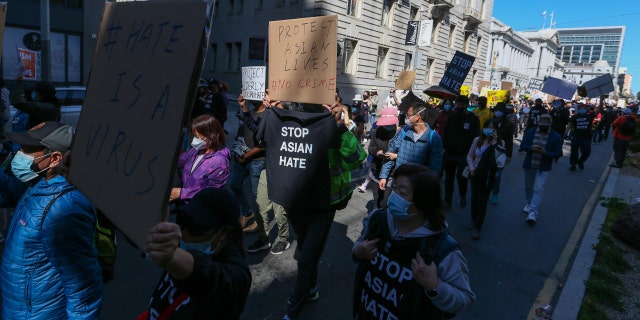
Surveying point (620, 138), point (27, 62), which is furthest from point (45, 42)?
point (620, 138)

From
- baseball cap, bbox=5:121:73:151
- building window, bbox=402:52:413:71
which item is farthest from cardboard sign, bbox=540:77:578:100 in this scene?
building window, bbox=402:52:413:71

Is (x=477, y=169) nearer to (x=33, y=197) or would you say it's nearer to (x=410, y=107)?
(x=410, y=107)

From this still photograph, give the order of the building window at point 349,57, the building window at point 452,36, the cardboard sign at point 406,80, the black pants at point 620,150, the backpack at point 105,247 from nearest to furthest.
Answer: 1. the backpack at point 105,247
2. the black pants at point 620,150
3. the cardboard sign at point 406,80
4. the building window at point 349,57
5. the building window at point 452,36

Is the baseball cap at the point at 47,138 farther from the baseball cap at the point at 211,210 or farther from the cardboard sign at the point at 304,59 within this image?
the cardboard sign at the point at 304,59

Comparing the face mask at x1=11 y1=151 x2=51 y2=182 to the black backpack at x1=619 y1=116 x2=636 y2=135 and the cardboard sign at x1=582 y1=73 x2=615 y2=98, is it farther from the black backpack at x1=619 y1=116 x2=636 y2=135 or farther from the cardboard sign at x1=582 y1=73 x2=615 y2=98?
the cardboard sign at x1=582 y1=73 x2=615 y2=98

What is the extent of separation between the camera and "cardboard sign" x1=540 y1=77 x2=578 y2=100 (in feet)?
43.5

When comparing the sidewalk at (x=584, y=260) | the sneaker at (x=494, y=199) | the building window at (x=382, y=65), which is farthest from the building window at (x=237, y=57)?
the sneaker at (x=494, y=199)

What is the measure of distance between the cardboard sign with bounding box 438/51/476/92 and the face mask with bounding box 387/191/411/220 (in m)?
8.12

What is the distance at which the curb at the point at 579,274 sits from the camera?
4.03 meters

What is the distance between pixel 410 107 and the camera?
215 inches

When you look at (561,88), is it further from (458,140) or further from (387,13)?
(387,13)

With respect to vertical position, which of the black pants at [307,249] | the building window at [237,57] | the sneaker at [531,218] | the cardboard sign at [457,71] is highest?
the building window at [237,57]

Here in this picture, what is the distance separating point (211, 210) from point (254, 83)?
4.92 meters

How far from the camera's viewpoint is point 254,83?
635cm
